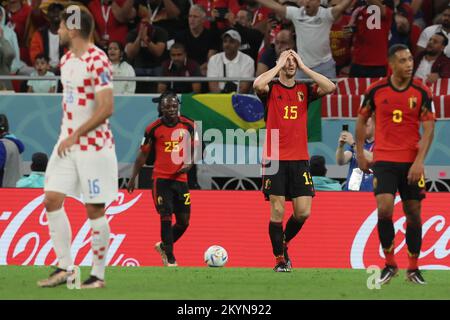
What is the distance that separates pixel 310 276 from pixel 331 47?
290 inches

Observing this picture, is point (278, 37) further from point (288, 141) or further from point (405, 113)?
point (405, 113)

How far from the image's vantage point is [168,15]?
21.3 m

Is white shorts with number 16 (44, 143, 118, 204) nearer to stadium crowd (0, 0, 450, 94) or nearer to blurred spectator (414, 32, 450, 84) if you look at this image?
stadium crowd (0, 0, 450, 94)

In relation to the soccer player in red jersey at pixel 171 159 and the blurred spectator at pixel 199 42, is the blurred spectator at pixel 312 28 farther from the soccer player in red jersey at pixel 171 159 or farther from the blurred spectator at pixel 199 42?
the soccer player in red jersey at pixel 171 159

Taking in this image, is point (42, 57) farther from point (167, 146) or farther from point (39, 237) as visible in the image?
point (167, 146)

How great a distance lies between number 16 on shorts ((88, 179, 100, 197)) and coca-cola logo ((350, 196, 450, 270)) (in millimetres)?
7285

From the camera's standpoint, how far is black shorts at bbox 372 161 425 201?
39.9ft

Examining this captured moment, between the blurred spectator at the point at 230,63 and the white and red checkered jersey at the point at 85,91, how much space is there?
353 inches

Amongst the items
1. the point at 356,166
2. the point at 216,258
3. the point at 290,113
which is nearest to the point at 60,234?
the point at 290,113

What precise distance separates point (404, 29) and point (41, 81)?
6091 millimetres

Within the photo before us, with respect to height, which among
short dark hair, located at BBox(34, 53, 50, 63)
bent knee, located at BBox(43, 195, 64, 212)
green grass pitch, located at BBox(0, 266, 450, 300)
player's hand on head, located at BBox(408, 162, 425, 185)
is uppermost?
short dark hair, located at BBox(34, 53, 50, 63)

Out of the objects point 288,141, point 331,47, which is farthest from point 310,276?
point 331,47

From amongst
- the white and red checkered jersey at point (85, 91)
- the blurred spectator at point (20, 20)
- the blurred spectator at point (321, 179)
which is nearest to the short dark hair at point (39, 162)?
the blurred spectator at point (20, 20)

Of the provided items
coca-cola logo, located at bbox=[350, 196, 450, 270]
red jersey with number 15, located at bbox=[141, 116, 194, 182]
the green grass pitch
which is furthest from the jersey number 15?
coca-cola logo, located at bbox=[350, 196, 450, 270]
